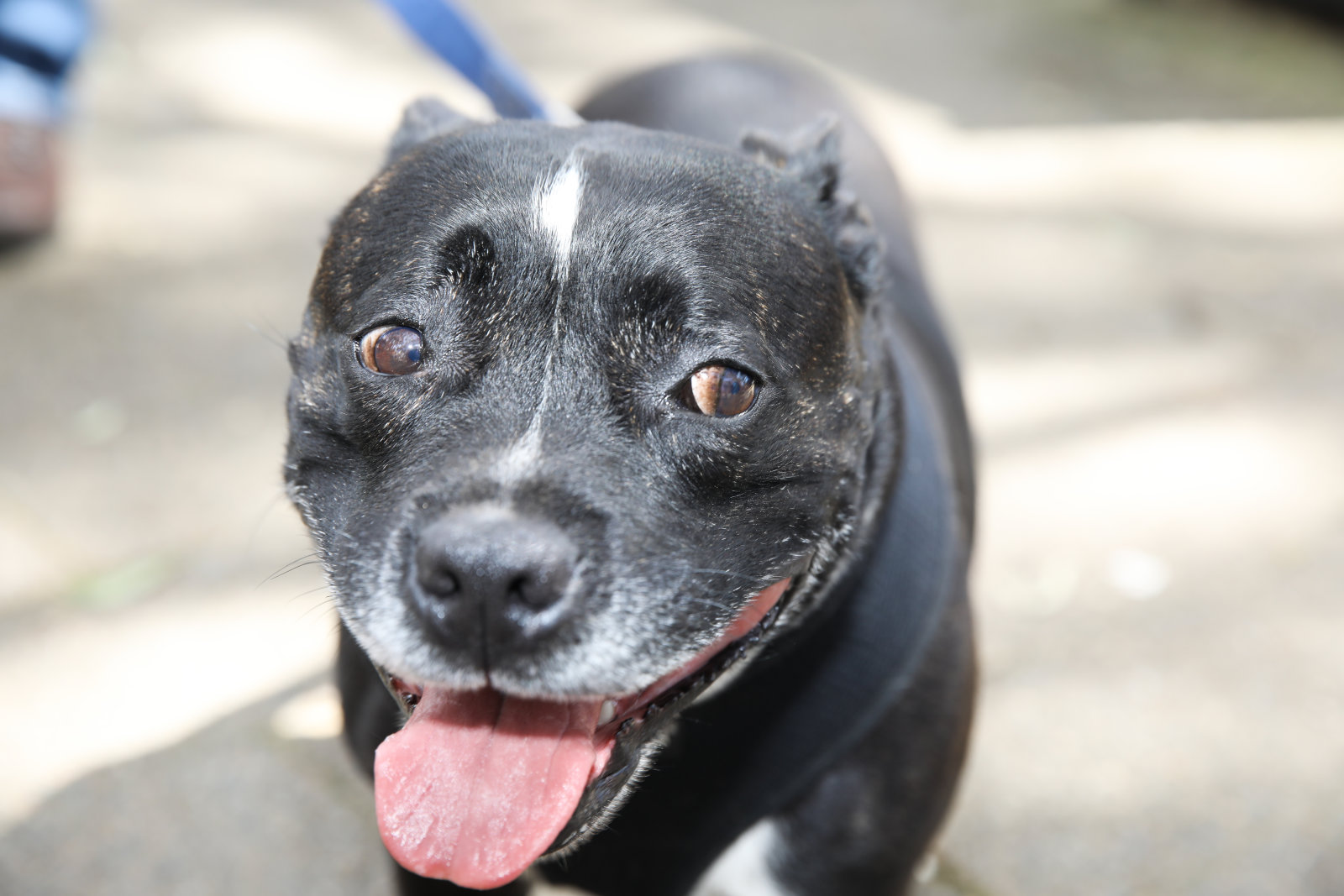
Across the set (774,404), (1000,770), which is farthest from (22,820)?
(1000,770)

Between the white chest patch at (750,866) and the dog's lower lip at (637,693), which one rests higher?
the dog's lower lip at (637,693)

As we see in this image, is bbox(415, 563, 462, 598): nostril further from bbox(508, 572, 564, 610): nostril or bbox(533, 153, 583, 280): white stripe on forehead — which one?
bbox(533, 153, 583, 280): white stripe on forehead

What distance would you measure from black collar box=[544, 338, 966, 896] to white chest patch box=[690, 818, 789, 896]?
59 millimetres

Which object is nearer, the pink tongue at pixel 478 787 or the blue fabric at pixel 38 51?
the pink tongue at pixel 478 787

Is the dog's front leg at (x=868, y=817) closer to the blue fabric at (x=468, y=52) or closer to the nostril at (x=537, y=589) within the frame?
the nostril at (x=537, y=589)

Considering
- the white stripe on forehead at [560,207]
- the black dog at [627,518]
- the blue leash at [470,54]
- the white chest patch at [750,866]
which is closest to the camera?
the black dog at [627,518]

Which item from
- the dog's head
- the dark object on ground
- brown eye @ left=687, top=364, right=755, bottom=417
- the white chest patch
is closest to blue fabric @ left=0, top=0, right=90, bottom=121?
the dark object on ground

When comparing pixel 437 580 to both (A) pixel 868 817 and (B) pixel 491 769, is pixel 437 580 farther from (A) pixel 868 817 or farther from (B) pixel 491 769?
(A) pixel 868 817

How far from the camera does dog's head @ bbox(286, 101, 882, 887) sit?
70.1 inches

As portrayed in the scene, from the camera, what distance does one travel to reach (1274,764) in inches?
130

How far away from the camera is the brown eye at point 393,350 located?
6.54ft

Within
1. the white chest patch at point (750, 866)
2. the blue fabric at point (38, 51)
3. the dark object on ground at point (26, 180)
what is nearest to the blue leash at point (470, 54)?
the white chest patch at point (750, 866)

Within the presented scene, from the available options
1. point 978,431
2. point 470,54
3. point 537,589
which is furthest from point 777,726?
point 978,431

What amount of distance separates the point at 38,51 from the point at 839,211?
426 centimetres
